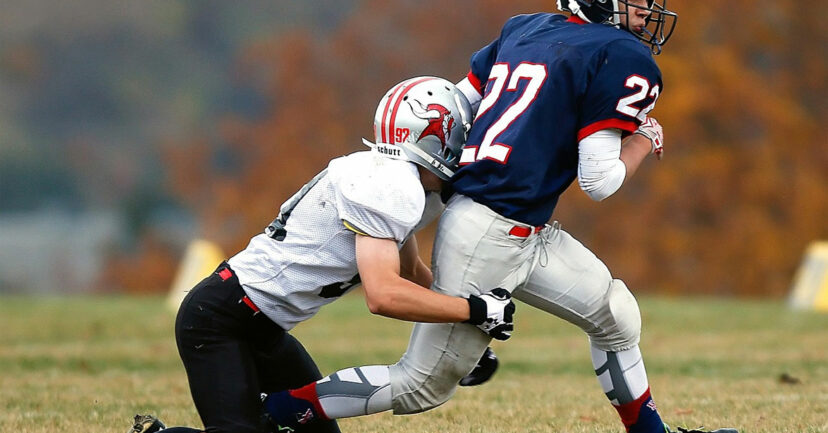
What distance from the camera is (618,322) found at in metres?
4.58

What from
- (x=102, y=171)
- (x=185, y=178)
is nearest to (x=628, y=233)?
(x=185, y=178)

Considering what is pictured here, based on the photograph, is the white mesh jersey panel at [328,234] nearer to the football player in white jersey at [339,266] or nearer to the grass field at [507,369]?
the football player in white jersey at [339,266]

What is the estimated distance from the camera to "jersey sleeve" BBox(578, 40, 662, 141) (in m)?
4.31

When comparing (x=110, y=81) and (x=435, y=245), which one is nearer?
(x=435, y=245)

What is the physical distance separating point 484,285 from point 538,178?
414 millimetres

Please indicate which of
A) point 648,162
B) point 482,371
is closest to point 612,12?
point 482,371

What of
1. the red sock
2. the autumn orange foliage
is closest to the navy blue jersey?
the red sock

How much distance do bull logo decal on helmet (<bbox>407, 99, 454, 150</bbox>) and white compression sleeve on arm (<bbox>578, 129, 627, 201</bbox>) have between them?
1.51ft

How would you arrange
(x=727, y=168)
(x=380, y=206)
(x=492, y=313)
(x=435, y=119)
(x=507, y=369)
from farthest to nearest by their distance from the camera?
(x=727, y=168)
(x=507, y=369)
(x=435, y=119)
(x=492, y=313)
(x=380, y=206)

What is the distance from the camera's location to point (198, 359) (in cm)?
441

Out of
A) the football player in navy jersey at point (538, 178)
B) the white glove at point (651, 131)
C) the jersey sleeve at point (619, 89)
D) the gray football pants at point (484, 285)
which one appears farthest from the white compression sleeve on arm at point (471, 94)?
the white glove at point (651, 131)

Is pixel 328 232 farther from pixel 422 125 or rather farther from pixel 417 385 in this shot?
pixel 417 385

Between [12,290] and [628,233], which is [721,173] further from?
[12,290]

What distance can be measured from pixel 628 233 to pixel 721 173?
199cm
